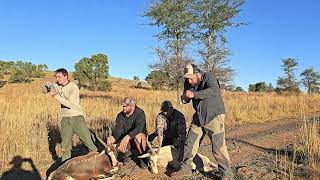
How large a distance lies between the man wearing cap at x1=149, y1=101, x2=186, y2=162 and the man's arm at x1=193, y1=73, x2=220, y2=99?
1.91 m

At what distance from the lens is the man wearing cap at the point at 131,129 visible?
844 centimetres

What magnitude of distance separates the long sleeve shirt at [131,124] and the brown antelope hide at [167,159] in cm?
52

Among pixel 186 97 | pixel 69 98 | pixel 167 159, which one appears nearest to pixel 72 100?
pixel 69 98

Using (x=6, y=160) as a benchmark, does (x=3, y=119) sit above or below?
above

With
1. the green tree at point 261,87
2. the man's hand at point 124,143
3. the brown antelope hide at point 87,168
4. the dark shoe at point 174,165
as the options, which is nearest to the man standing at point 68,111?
the man's hand at point 124,143

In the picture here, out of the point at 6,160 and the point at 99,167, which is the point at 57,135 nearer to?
the point at 6,160

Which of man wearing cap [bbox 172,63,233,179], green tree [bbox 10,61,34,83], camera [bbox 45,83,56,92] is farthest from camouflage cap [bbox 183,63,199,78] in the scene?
green tree [bbox 10,61,34,83]

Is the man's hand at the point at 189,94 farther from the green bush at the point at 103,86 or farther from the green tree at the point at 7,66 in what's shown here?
the green tree at the point at 7,66

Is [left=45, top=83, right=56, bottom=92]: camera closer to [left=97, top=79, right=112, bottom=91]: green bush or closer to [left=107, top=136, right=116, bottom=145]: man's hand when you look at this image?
[left=107, top=136, right=116, bottom=145]: man's hand

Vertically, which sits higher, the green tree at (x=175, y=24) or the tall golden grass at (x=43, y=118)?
the green tree at (x=175, y=24)

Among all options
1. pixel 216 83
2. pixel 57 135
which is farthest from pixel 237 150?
pixel 57 135

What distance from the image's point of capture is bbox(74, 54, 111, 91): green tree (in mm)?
37562

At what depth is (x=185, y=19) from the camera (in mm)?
16969

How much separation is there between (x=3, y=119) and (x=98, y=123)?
2.81 m
